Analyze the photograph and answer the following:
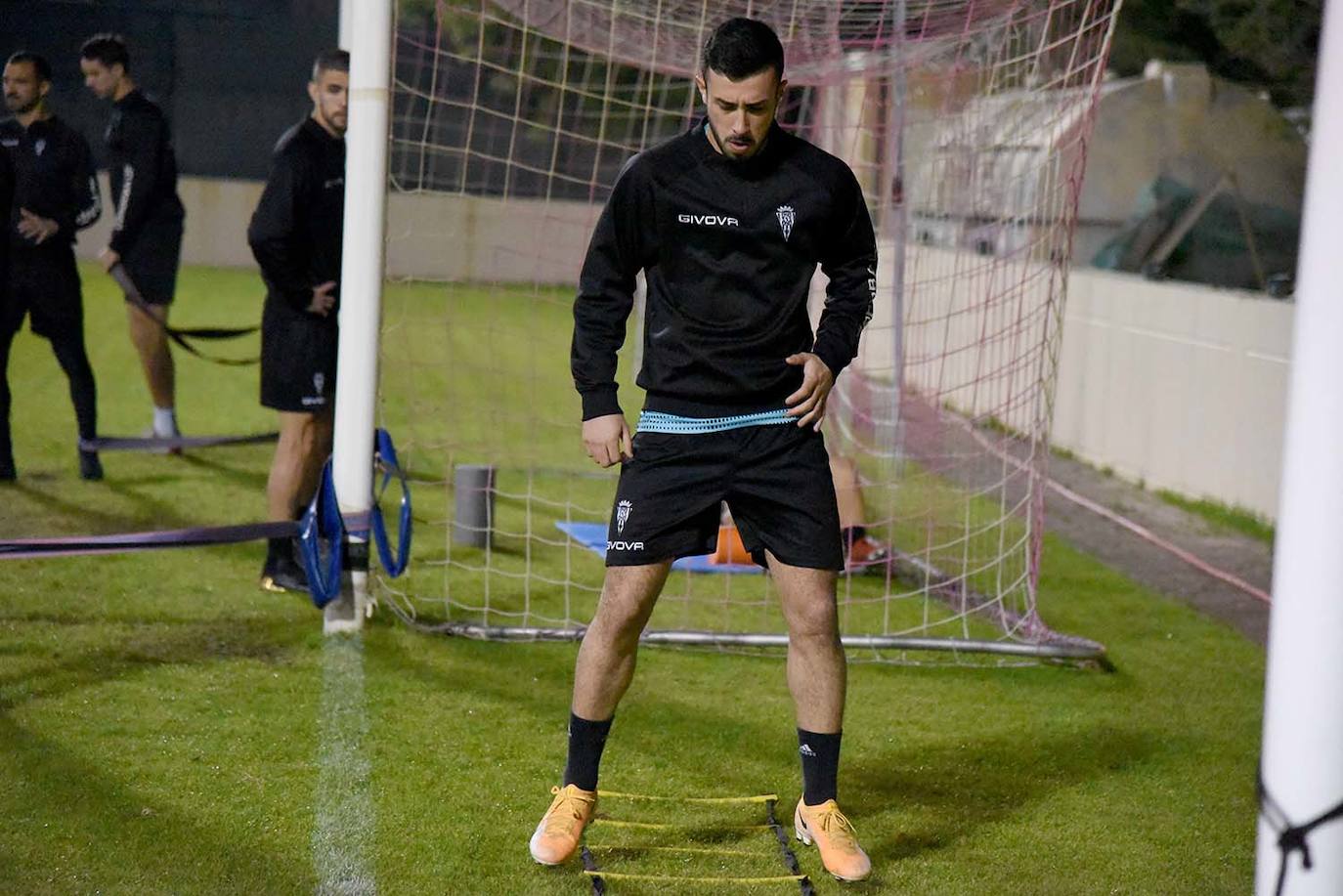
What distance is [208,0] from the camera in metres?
20.9

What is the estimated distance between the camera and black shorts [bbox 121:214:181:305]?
9.27 metres

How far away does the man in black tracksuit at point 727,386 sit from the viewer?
11.8ft

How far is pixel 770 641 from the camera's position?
219 inches

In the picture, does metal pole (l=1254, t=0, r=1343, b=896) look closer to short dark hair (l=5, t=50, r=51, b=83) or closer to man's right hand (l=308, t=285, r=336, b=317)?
man's right hand (l=308, t=285, r=336, b=317)

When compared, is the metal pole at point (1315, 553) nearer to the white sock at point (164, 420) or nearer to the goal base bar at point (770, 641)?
the goal base bar at point (770, 641)

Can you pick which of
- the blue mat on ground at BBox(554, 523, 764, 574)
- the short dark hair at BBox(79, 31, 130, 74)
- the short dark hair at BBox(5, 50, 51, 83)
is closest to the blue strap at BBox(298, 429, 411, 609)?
the blue mat on ground at BBox(554, 523, 764, 574)

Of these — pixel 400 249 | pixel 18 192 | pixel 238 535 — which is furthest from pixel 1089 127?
pixel 400 249

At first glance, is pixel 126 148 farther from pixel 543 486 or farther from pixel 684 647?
pixel 684 647

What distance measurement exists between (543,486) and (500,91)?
1727 centimetres

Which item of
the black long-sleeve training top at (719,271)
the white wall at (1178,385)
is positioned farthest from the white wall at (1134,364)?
the black long-sleeve training top at (719,271)

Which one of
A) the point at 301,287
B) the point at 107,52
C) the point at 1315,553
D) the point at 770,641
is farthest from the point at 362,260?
the point at 107,52

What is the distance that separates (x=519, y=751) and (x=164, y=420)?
17.3 feet

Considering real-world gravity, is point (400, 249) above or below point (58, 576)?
above

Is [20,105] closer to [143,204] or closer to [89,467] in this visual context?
[143,204]
